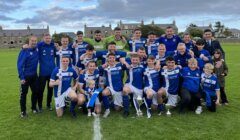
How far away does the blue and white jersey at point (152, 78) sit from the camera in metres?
8.00

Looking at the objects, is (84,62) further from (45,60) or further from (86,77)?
(45,60)

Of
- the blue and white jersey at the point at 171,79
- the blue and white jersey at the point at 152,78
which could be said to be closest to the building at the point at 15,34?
the blue and white jersey at the point at 152,78

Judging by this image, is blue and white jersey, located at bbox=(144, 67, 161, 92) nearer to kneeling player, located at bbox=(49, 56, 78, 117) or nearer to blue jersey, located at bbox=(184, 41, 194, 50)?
blue jersey, located at bbox=(184, 41, 194, 50)

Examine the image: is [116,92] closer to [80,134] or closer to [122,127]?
[122,127]

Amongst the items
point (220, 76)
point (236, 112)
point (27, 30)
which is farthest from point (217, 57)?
point (27, 30)

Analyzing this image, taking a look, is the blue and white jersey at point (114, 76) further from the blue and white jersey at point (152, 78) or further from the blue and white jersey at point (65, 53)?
the blue and white jersey at point (65, 53)

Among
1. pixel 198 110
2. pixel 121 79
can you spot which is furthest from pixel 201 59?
pixel 121 79

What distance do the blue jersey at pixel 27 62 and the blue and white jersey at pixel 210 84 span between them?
13.8 feet

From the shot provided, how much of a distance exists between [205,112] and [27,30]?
126m

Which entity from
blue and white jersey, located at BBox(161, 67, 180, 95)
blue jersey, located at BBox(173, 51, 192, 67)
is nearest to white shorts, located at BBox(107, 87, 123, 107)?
blue and white jersey, located at BBox(161, 67, 180, 95)

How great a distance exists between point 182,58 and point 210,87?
3.42 feet

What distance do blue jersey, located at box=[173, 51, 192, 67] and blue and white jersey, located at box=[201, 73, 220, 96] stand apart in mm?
615

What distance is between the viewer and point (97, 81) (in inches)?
328

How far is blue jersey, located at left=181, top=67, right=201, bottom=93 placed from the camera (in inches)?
316
